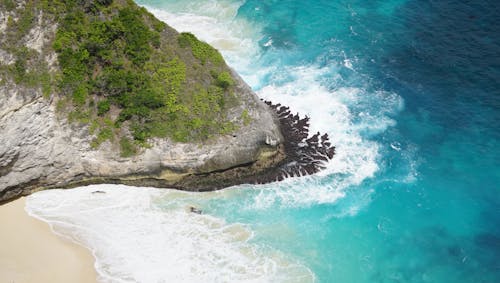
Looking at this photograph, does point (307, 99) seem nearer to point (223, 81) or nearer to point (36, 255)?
point (223, 81)

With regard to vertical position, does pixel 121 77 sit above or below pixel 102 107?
above

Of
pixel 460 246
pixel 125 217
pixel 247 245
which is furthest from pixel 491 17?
pixel 125 217

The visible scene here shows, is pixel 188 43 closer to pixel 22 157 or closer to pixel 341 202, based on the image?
pixel 22 157

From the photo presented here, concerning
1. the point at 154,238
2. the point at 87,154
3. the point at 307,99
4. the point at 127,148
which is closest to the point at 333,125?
the point at 307,99

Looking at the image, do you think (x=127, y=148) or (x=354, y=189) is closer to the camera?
(x=127, y=148)

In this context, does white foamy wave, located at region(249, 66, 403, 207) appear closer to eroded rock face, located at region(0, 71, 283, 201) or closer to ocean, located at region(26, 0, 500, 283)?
ocean, located at region(26, 0, 500, 283)

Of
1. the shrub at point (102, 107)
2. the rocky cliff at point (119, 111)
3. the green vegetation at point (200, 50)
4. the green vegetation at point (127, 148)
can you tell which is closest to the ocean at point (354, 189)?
the rocky cliff at point (119, 111)

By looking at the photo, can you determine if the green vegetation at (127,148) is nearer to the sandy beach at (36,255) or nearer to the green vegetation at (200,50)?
the sandy beach at (36,255)
